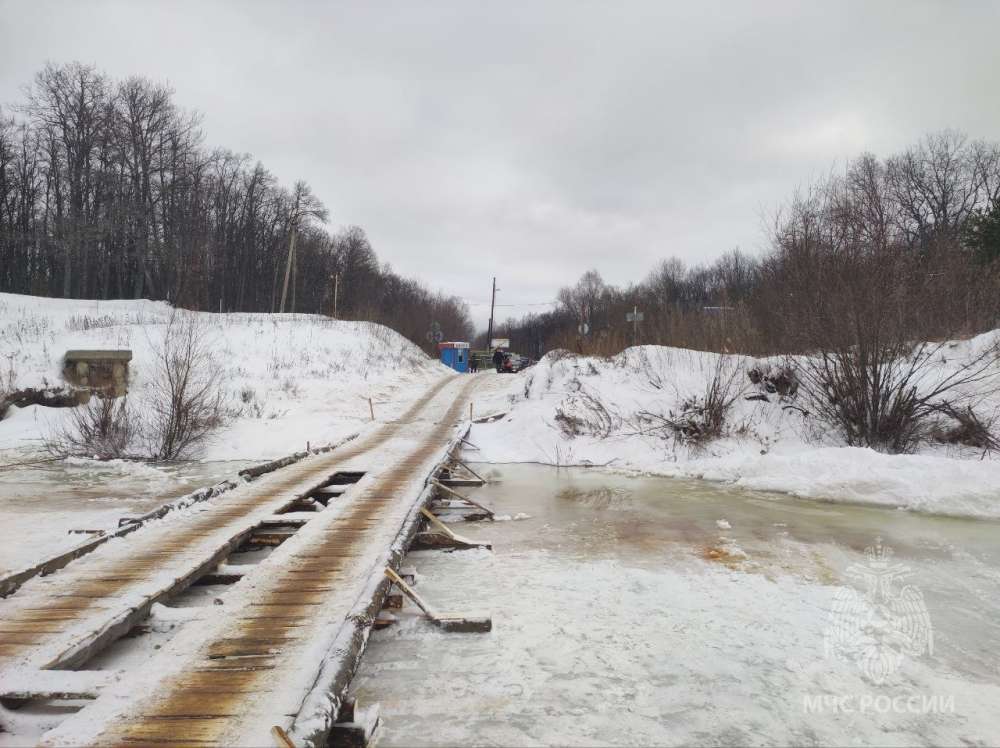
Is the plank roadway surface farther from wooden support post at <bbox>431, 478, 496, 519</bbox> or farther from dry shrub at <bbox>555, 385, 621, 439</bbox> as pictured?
dry shrub at <bbox>555, 385, 621, 439</bbox>

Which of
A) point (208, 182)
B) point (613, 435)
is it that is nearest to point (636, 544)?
point (613, 435)

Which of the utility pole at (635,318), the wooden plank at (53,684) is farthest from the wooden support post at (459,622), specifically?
the utility pole at (635,318)

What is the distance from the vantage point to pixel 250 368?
20.7 m

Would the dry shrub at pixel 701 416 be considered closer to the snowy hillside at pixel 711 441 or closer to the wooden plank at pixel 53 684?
the snowy hillside at pixel 711 441

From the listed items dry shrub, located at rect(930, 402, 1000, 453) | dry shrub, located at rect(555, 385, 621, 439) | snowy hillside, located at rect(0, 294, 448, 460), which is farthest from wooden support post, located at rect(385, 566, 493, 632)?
dry shrub, located at rect(930, 402, 1000, 453)

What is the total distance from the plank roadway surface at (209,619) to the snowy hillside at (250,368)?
7.86 metres

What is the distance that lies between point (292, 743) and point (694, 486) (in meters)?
9.22

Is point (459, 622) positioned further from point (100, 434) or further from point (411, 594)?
point (100, 434)

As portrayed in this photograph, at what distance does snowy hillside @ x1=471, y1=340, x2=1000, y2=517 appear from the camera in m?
9.23

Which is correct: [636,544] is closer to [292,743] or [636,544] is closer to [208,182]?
[292,743]

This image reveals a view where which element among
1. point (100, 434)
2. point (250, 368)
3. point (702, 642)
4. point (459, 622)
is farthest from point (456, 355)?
point (702, 642)

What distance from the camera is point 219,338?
2319 cm

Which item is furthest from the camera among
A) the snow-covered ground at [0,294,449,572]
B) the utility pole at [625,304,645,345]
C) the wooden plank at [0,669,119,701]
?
the utility pole at [625,304,645,345]
